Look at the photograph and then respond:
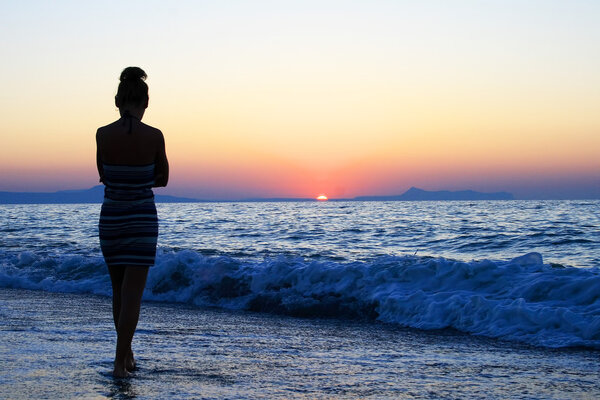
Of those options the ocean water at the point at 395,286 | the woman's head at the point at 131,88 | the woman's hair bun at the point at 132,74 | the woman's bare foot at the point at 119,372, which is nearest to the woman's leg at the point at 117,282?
the woman's bare foot at the point at 119,372

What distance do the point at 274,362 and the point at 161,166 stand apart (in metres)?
1.71

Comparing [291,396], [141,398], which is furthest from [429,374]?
[141,398]

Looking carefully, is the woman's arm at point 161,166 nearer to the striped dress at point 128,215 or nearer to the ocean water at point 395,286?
the striped dress at point 128,215

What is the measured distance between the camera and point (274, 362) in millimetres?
4195

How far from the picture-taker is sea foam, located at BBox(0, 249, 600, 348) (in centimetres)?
604

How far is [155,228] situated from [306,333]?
2.86 metres

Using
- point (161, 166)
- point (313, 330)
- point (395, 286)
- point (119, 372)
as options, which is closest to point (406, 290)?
point (395, 286)

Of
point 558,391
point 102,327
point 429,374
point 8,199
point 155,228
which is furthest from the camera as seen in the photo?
point 8,199

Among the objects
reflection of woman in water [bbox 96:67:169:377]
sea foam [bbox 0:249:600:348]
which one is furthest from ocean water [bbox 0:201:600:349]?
reflection of woman in water [bbox 96:67:169:377]

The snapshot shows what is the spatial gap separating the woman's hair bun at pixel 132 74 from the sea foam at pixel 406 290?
13.9 feet

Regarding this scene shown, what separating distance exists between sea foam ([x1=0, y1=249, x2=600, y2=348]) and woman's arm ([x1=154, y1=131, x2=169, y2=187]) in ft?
12.7

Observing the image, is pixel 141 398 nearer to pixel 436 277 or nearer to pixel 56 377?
pixel 56 377

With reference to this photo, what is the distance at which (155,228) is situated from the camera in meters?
3.30

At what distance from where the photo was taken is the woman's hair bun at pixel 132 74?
10.9ft
